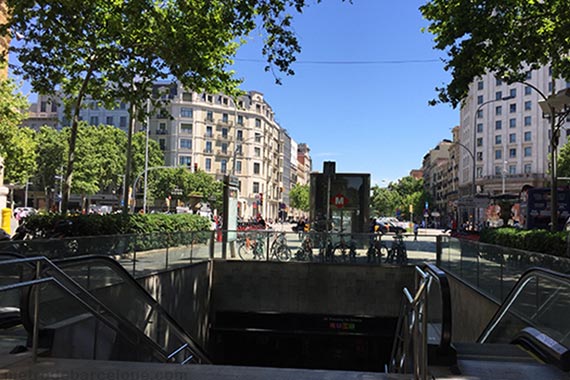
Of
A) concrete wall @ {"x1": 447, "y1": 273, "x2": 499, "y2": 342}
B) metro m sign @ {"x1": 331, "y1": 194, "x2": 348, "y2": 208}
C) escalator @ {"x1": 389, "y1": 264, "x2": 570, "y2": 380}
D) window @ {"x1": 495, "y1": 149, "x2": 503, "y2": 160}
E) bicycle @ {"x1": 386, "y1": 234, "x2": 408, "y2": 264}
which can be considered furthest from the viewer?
window @ {"x1": 495, "y1": 149, "x2": 503, "y2": 160}

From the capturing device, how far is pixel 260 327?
59.2 feet

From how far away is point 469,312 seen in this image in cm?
1146

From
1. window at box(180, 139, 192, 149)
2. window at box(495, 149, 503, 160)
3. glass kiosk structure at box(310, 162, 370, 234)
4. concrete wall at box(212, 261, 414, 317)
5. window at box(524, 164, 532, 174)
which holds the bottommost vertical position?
concrete wall at box(212, 261, 414, 317)

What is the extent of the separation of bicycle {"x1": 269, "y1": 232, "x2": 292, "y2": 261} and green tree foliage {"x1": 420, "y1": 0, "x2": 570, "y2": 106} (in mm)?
8019

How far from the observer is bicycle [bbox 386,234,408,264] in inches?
698

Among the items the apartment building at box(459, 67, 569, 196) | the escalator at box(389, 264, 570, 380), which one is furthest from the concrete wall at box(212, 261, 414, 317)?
the apartment building at box(459, 67, 569, 196)

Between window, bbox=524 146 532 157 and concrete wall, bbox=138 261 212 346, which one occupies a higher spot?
window, bbox=524 146 532 157

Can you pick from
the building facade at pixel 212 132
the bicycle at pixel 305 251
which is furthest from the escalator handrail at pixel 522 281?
the building facade at pixel 212 132

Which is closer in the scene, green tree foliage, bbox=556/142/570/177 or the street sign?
the street sign

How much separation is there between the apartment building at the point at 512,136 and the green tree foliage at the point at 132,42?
209 ft

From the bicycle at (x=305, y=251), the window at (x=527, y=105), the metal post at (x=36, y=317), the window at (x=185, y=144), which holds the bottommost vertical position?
the bicycle at (x=305, y=251)

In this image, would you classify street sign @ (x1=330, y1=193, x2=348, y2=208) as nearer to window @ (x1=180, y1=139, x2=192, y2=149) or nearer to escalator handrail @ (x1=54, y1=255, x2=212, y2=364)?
Result: escalator handrail @ (x1=54, y1=255, x2=212, y2=364)

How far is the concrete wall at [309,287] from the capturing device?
17531mm

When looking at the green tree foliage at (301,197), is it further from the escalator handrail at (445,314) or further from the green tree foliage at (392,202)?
the escalator handrail at (445,314)
